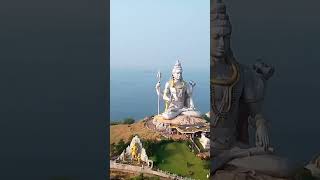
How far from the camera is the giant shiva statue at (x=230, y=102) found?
528cm

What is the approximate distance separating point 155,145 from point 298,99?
1415mm

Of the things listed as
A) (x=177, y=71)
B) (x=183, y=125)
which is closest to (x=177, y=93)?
(x=177, y=71)

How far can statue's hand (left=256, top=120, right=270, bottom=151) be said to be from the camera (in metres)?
5.31

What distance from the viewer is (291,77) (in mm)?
5547

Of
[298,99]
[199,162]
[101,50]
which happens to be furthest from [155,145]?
[298,99]

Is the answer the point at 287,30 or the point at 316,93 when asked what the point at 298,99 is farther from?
the point at 287,30

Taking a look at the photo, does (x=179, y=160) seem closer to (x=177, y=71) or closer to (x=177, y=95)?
(x=177, y=95)

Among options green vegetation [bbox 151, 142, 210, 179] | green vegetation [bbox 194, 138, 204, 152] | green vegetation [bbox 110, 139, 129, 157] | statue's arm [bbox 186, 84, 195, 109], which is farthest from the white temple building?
green vegetation [bbox 110, 139, 129, 157]

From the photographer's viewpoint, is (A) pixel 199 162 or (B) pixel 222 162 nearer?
(B) pixel 222 162

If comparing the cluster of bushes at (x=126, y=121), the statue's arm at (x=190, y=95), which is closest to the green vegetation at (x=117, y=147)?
the cluster of bushes at (x=126, y=121)

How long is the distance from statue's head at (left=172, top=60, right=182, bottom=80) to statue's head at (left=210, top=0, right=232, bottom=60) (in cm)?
60

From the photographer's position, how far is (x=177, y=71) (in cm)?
585

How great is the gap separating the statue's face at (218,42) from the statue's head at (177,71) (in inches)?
23.7

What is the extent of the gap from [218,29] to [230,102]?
0.66 m
